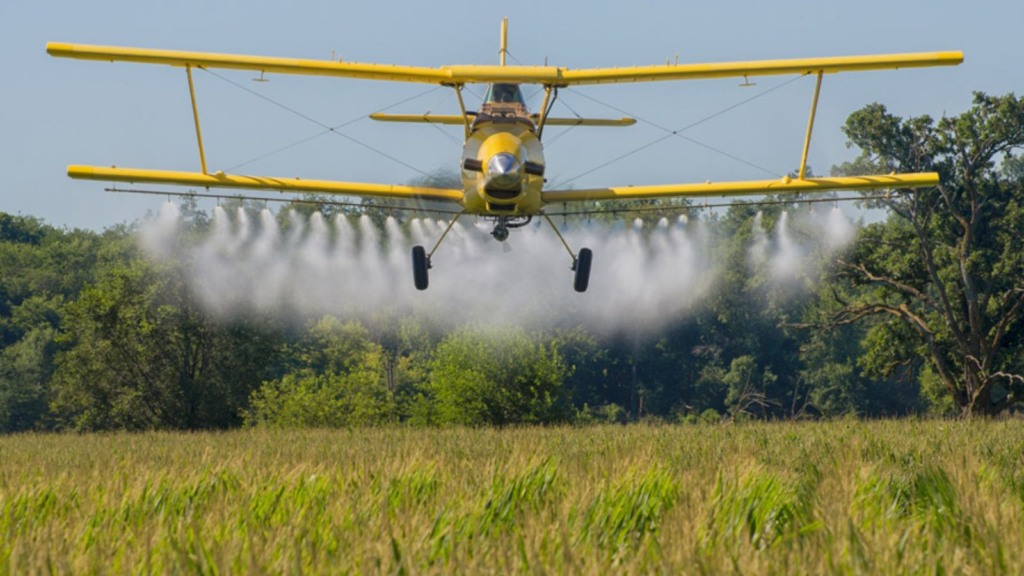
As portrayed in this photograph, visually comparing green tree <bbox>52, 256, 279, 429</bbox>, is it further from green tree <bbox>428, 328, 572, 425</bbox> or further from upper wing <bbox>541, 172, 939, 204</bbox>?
upper wing <bbox>541, 172, 939, 204</bbox>

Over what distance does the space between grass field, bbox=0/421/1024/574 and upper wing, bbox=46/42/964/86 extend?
9.28 m

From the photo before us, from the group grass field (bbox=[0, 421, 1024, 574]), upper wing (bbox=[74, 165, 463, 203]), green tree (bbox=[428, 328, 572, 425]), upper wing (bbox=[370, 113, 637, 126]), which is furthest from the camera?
green tree (bbox=[428, 328, 572, 425])

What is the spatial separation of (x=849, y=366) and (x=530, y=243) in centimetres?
3248

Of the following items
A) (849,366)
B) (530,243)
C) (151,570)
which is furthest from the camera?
(849,366)

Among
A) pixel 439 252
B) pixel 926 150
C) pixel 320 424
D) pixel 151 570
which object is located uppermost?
pixel 926 150

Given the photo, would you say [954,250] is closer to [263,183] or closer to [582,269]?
[582,269]

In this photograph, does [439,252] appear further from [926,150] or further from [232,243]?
[926,150]

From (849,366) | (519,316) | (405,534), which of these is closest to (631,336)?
(849,366)

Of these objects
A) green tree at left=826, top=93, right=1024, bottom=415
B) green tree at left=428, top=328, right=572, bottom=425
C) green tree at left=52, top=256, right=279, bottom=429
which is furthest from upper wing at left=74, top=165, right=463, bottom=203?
green tree at left=52, top=256, right=279, bottom=429

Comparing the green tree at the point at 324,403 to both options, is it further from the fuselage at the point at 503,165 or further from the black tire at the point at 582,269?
the fuselage at the point at 503,165

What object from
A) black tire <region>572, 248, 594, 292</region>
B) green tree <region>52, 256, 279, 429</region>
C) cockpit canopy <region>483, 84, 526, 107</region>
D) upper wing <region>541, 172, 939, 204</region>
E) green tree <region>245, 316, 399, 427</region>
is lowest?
green tree <region>245, 316, 399, 427</region>

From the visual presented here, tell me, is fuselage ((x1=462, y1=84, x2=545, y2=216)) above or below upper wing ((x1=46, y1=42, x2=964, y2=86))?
below

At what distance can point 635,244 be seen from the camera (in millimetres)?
54406

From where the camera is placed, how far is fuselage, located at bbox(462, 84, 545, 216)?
24.6 meters
